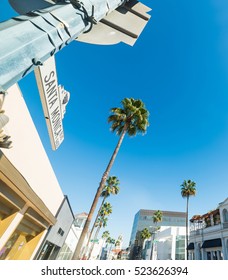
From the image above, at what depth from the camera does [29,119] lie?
652 cm

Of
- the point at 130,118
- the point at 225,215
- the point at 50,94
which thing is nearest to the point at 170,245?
the point at 225,215

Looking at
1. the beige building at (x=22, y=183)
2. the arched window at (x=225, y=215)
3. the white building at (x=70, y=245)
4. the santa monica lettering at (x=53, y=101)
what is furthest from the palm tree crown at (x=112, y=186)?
the santa monica lettering at (x=53, y=101)

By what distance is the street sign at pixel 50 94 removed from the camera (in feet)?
8.48

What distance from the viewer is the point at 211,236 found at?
26.5m

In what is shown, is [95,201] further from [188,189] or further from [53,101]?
[188,189]

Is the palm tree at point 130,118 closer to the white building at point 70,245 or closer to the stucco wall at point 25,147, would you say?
the stucco wall at point 25,147

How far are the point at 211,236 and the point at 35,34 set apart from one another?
3316 centimetres

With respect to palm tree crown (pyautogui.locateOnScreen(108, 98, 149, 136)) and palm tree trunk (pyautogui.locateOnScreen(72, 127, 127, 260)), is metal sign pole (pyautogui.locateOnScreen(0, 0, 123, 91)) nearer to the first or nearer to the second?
palm tree trunk (pyautogui.locateOnScreen(72, 127, 127, 260))

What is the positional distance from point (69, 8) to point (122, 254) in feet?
392

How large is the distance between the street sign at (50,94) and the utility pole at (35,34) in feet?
3.15

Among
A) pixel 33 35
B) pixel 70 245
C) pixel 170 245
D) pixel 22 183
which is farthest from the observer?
pixel 170 245
